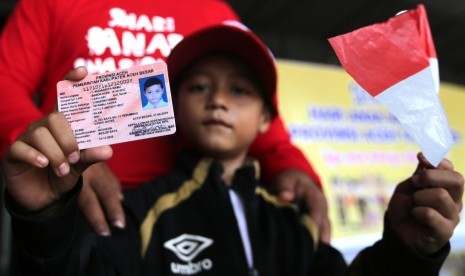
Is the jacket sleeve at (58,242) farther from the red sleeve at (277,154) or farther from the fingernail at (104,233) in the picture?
the red sleeve at (277,154)

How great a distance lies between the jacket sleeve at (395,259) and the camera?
0.50 meters

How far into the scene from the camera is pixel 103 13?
628mm

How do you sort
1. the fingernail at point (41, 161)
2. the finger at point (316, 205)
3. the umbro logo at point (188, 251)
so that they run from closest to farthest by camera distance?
the fingernail at point (41, 161) < the umbro logo at point (188, 251) < the finger at point (316, 205)

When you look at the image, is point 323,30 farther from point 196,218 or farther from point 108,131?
point 108,131

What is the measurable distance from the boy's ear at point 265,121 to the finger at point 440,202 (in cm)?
35

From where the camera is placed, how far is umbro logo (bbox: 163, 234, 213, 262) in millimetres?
583

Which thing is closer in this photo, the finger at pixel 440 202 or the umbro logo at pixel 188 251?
the finger at pixel 440 202

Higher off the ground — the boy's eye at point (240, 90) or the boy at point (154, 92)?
the boy at point (154, 92)

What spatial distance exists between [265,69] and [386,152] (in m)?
0.99

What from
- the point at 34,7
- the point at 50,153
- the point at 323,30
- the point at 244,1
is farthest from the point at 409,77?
the point at 323,30

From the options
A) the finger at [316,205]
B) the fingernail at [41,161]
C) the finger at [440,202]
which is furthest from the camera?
the finger at [316,205]

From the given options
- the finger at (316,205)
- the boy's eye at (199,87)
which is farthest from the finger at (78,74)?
the finger at (316,205)

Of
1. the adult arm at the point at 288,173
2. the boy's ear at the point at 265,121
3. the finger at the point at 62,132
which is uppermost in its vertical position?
the finger at the point at 62,132

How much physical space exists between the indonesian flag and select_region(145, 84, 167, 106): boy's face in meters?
0.16
